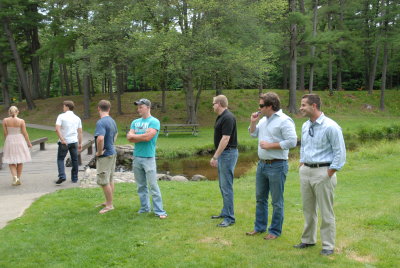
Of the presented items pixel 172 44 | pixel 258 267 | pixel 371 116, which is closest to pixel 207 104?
pixel 172 44

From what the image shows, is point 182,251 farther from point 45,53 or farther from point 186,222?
point 45,53

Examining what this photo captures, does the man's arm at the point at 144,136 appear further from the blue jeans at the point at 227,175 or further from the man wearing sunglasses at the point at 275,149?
the man wearing sunglasses at the point at 275,149

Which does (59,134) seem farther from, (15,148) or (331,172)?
(331,172)

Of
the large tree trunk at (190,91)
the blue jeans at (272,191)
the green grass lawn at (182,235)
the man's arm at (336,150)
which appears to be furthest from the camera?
the large tree trunk at (190,91)

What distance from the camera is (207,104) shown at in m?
31.6

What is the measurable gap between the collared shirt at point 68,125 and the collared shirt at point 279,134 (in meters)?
5.23

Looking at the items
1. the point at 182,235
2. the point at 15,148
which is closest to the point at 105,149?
the point at 182,235

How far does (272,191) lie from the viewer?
485cm

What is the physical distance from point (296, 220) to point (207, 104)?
2593 centimetres

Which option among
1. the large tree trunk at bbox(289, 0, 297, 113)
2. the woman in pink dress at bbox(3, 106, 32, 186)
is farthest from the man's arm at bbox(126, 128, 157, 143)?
the large tree trunk at bbox(289, 0, 297, 113)

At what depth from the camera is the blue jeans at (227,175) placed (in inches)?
215

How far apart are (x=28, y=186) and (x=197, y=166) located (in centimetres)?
724

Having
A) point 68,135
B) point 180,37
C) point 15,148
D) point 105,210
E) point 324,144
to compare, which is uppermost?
point 180,37

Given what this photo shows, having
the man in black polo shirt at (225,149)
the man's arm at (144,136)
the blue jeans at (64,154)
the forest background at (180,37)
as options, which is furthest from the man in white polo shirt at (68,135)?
the forest background at (180,37)
